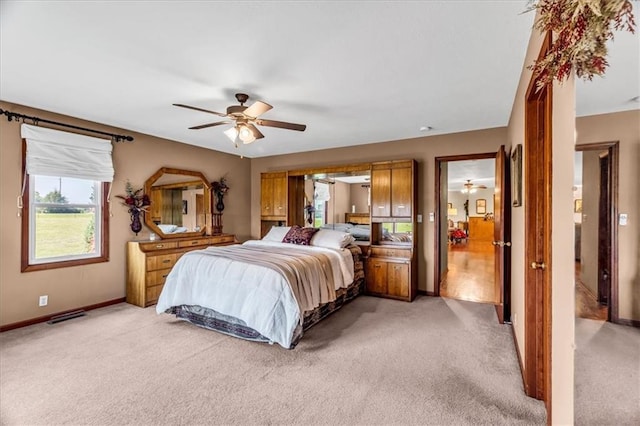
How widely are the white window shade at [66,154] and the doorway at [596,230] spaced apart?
16.0 ft

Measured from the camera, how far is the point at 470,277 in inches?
233

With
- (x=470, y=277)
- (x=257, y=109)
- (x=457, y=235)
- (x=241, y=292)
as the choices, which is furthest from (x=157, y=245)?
(x=457, y=235)

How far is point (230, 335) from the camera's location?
10.7 ft

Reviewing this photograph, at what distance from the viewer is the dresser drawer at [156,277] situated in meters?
4.30

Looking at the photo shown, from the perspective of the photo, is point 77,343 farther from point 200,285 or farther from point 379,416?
point 379,416

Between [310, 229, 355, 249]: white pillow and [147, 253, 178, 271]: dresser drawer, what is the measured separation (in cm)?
207

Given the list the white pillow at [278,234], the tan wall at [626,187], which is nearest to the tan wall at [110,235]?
the white pillow at [278,234]

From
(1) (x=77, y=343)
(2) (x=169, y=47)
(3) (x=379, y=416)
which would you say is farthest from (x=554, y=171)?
(1) (x=77, y=343)

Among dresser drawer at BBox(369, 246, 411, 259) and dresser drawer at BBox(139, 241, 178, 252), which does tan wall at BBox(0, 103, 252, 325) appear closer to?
dresser drawer at BBox(139, 241, 178, 252)

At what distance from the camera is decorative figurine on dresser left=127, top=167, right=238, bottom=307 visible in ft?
14.1

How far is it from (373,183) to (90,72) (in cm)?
370

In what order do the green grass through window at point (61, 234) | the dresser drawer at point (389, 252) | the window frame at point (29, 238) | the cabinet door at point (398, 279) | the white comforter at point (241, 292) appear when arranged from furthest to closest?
the dresser drawer at point (389, 252), the cabinet door at point (398, 279), the green grass through window at point (61, 234), the window frame at point (29, 238), the white comforter at point (241, 292)

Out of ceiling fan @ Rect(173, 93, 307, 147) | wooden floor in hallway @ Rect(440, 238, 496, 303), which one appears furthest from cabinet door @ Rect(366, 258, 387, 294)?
ceiling fan @ Rect(173, 93, 307, 147)

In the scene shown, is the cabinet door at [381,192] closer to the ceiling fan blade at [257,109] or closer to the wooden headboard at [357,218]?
the wooden headboard at [357,218]
